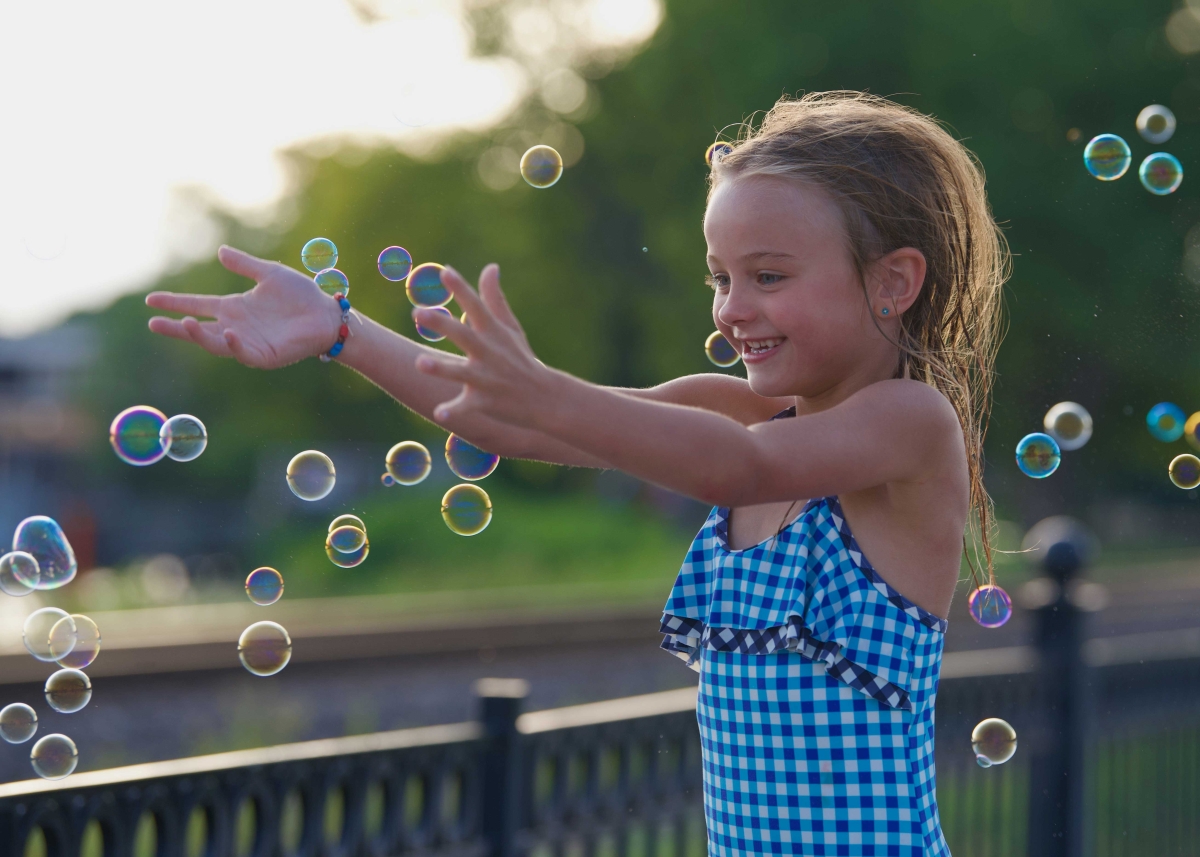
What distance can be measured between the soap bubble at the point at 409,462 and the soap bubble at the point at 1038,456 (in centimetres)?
132

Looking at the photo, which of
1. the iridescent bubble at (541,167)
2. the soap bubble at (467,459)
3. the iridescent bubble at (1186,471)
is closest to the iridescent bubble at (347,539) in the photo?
the soap bubble at (467,459)

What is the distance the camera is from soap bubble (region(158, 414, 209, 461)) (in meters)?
2.63

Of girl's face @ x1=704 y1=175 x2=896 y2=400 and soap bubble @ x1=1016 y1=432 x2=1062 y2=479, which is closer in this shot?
girl's face @ x1=704 y1=175 x2=896 y2=400

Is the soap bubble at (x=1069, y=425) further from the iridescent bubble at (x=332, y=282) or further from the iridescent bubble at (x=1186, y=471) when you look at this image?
the iridescent bubble at (x=332, y=282)

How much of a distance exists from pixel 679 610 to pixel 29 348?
167 feet

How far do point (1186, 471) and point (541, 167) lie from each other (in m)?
1.71

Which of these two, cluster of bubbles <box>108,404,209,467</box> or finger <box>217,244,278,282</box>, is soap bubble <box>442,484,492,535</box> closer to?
cluster of bubbles <box>108,404,209,467</box>

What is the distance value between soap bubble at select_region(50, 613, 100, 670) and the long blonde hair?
166 centimetres

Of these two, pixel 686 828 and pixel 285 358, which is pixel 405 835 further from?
pixel 285 358

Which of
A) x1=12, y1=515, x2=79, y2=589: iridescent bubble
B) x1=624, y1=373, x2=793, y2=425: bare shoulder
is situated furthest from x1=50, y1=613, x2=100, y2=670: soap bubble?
x1=624, y1=373, x2=793, y2=425: bare shoulder

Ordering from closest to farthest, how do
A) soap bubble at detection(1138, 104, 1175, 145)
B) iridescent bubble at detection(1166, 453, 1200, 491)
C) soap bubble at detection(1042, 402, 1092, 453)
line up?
1. iridescent bubble at detection(1166, 453, 1200, 491)
2. soap bubble at detection(1042, 402, 1092, 453)
3. soap bubble at detection(1138, 104, 1175, 145)

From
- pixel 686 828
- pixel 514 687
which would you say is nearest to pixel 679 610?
pixel 514 687

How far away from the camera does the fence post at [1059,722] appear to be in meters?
4.82

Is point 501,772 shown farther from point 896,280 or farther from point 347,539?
point 896,280
